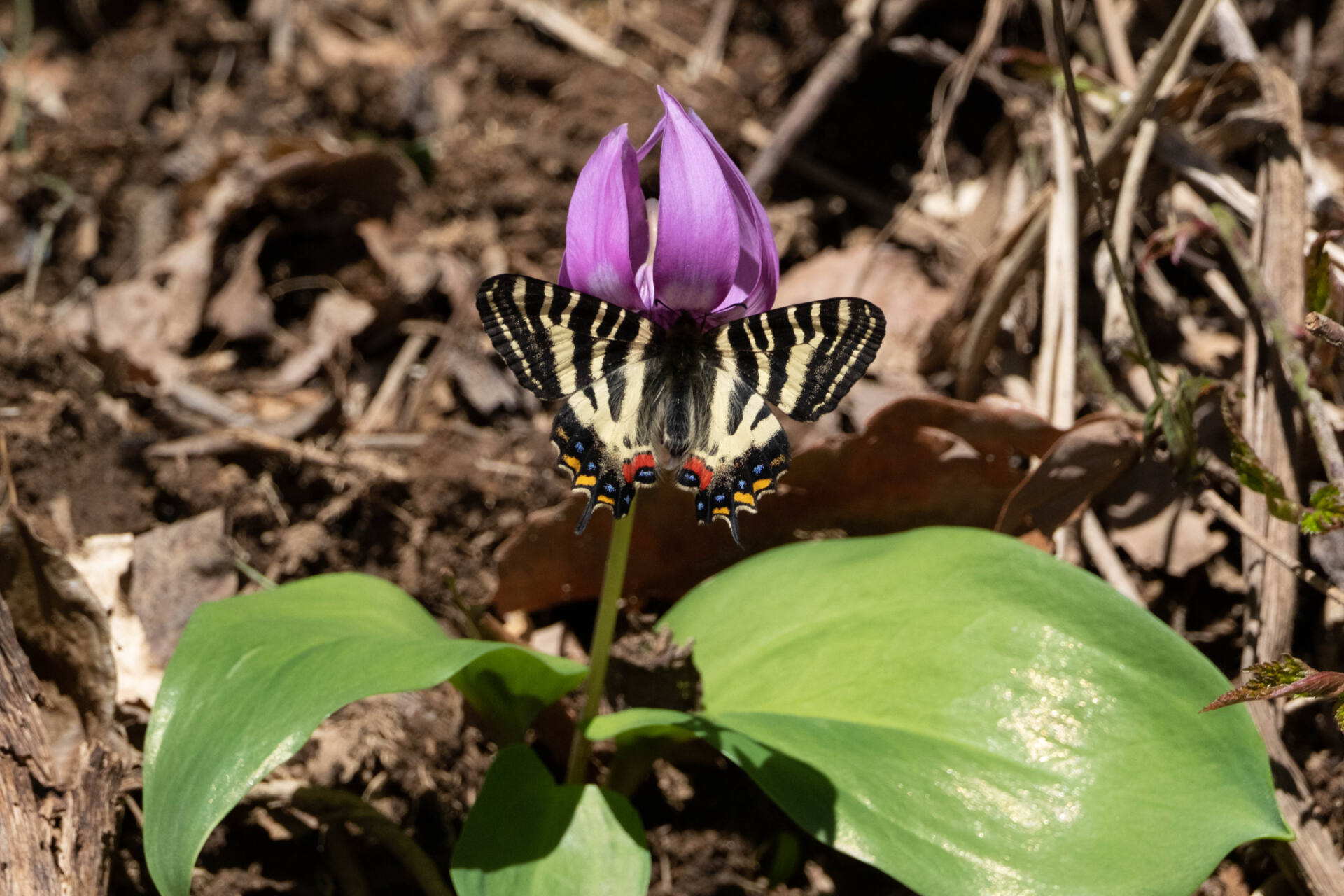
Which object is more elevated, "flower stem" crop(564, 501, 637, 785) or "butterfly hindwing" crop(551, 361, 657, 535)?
"butterfly hindwing" crop(551, 361, 657, 535)

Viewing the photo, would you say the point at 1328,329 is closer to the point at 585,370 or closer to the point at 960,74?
the point at 585,370

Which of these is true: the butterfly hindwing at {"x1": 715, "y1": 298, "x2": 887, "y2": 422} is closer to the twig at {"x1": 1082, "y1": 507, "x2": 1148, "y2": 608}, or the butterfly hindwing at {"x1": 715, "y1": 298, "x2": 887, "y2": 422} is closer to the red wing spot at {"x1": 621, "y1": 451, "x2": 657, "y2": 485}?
the red wing spot at {"x1": 621, "y1": 451, "x2": 657, "y2": 485}

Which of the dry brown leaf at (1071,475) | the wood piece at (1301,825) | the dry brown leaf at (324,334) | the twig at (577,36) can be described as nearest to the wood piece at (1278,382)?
the wood piece at (1301,825)

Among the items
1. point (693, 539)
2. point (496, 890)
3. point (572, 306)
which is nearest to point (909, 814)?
point (496, 890)

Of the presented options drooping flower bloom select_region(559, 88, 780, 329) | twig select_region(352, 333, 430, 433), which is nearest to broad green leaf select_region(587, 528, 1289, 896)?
drooping flower bloom select_region(559, 88, 780, 329)

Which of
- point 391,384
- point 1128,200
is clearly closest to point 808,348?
point 1128,200

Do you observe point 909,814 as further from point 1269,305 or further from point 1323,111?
point 1323,111
